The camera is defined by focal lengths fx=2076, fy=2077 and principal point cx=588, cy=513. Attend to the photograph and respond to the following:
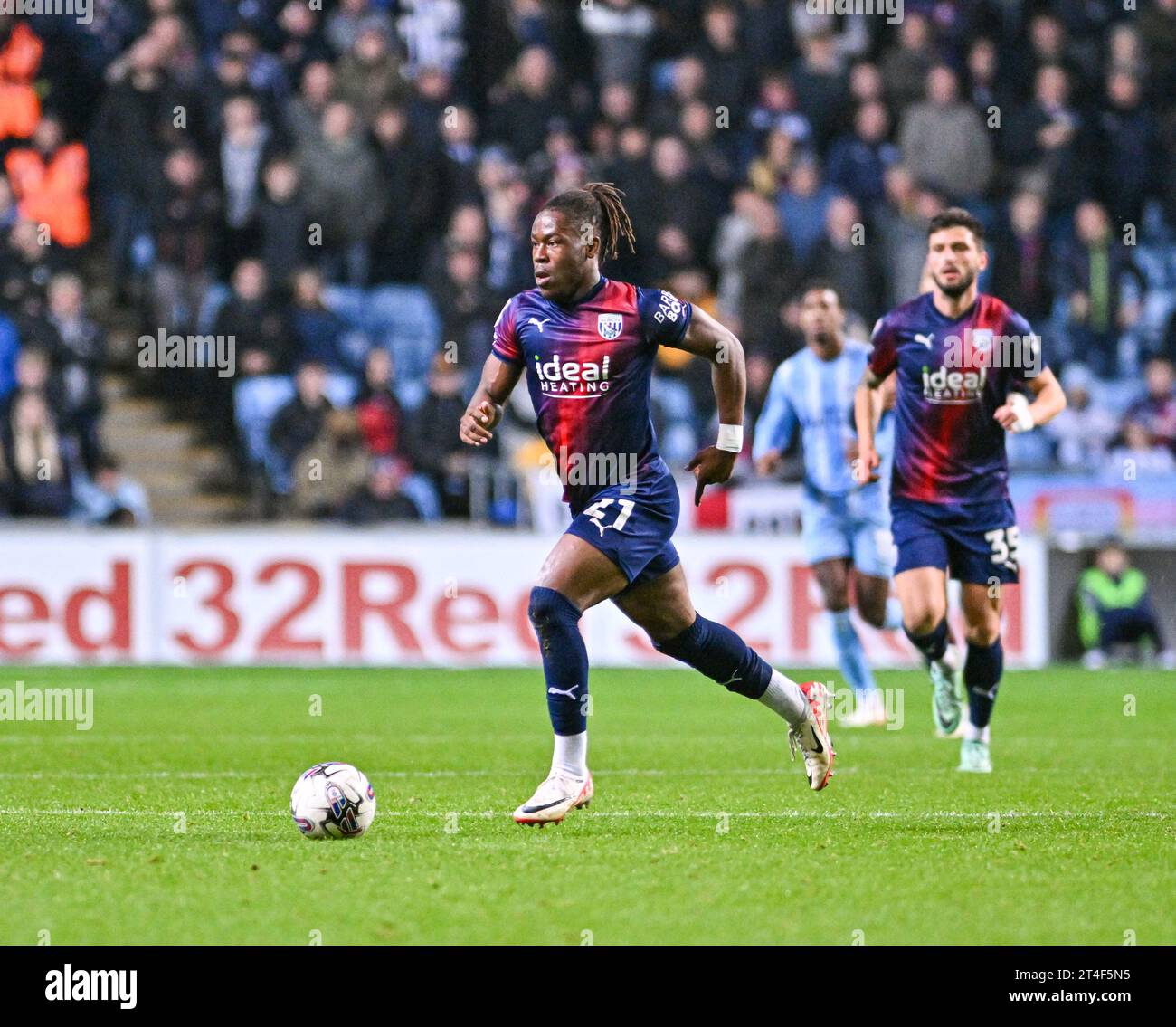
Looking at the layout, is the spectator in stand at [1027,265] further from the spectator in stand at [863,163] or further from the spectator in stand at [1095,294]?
the spectator in stand at [863,163]

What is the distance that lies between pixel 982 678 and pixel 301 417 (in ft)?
30.5

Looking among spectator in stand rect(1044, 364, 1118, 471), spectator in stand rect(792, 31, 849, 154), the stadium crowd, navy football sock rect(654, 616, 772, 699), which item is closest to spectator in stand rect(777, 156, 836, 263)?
the stadium crowd

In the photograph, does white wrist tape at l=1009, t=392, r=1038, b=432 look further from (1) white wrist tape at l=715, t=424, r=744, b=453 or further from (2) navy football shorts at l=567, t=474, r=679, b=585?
(2) navy football shorts at l=567, t=474, r=679, b=585

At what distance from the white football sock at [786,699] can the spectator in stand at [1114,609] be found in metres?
9.74

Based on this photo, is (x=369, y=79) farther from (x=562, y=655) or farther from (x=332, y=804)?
(x=332, y=804)

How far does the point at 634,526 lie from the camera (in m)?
7.65

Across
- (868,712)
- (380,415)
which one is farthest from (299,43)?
(868,712)

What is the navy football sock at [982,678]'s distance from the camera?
9930 millimetres

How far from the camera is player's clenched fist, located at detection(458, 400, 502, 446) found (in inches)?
294

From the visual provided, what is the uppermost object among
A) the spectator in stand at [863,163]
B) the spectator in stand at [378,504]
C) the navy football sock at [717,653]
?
the spectator in stand at [863,163]

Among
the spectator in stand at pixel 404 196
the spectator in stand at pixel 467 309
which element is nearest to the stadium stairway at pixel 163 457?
the spectator in stand at pixel 404 196

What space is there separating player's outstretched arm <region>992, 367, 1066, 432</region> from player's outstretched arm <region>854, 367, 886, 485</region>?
0.69m

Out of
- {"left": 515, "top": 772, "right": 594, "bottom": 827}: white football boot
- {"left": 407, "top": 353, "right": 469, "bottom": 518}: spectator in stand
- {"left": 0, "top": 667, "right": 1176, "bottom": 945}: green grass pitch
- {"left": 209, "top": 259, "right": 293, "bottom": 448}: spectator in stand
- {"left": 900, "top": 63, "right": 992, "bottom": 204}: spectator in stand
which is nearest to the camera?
{"left": 0, "top": 667, "right": 1176, "bottom": 945}: green grass pitch
